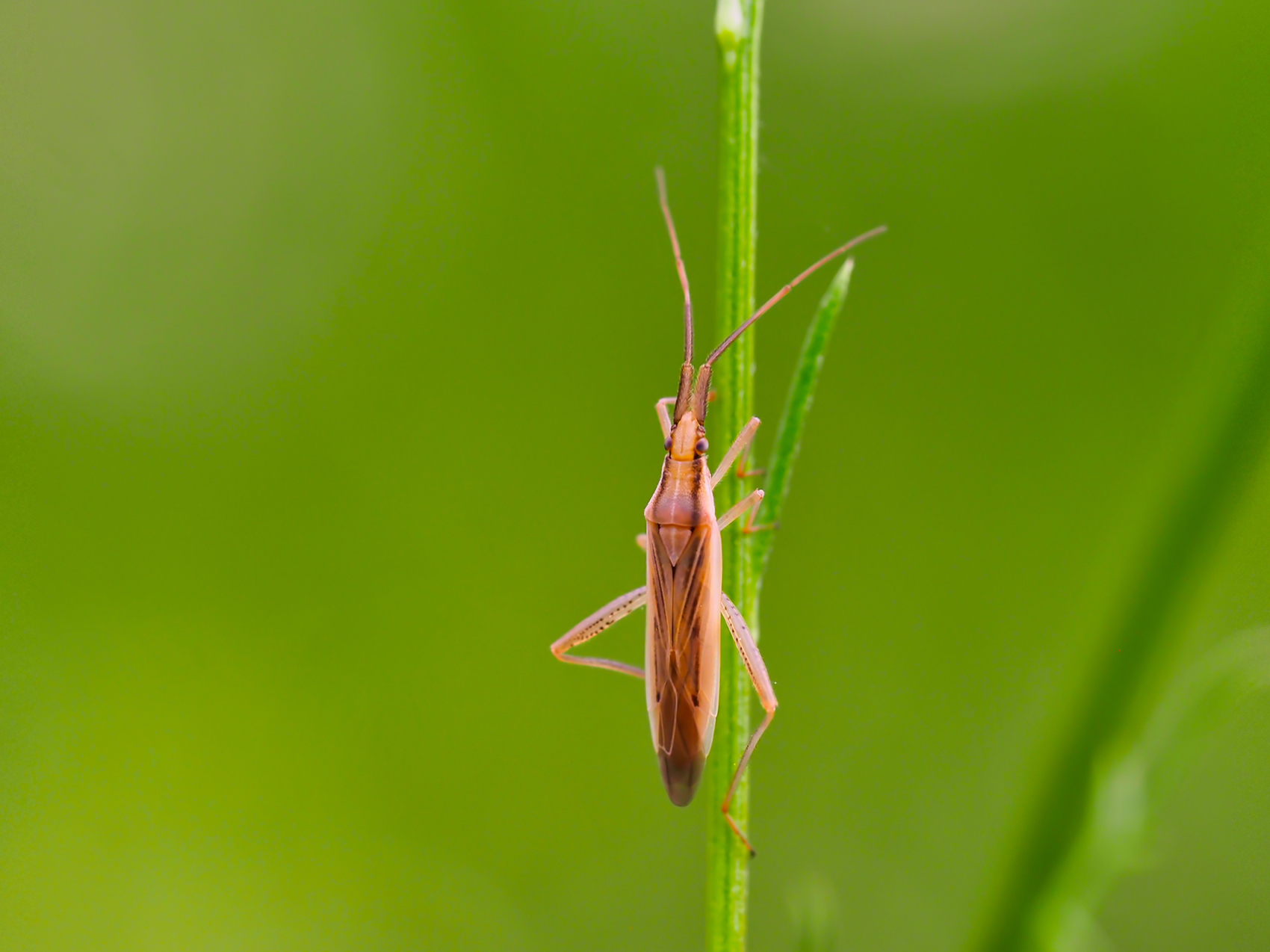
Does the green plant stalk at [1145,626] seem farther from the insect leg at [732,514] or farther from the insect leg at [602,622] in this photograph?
the insect leg at [602,622]

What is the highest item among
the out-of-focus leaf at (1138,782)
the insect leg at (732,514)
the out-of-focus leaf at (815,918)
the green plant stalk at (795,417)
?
the green plant stalk at (795,417)

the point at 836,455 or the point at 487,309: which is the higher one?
the point at 487,309

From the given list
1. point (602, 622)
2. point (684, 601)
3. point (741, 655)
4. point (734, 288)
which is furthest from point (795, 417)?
point (602, 622)

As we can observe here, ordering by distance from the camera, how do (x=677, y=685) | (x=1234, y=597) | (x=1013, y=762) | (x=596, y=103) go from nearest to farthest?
(x=677, y=685) → (x=1234, y=597) → (x=1013, y=762) → (x=596, y=103)

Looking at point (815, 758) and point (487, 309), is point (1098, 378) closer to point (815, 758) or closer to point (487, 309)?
point (815, 758)

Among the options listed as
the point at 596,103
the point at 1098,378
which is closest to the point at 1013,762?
the point at 1098,378

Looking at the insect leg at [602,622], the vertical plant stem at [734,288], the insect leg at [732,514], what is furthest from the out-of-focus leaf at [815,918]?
the insect leg at [602,622]
